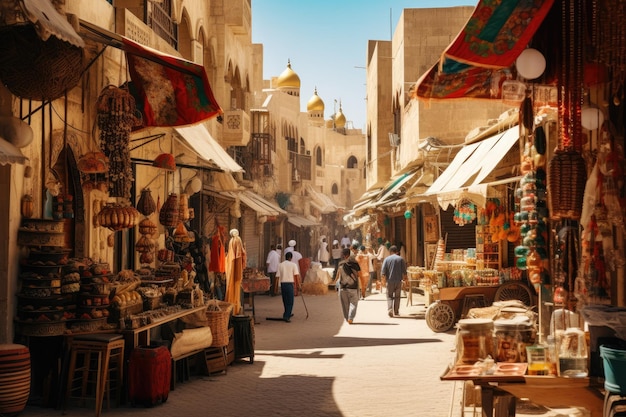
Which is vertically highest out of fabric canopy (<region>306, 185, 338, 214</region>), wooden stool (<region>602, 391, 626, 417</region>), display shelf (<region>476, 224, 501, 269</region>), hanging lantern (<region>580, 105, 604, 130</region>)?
fabric canopy (<region>306, 185, 338, 214</region>)

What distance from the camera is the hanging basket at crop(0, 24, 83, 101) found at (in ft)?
24.2

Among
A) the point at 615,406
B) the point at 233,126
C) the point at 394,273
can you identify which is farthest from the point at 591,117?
the point at 233,126

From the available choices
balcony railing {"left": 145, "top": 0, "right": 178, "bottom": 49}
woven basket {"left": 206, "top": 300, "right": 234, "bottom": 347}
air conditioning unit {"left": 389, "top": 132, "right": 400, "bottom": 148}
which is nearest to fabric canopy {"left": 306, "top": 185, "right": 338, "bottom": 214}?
air conditioning unit {"left": 389, "top": 132, "right": 400, "bottom": 148}

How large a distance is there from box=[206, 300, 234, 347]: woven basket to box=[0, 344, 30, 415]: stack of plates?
326 centimetres

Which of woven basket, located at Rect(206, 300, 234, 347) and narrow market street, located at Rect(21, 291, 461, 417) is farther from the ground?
woven basket, located at Rect(206, 300, 234, 347)

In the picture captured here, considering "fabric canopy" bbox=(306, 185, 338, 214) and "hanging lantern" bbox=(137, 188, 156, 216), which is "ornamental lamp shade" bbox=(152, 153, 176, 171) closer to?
"hanging lantern" bbox=(137, 188, 156, 216)

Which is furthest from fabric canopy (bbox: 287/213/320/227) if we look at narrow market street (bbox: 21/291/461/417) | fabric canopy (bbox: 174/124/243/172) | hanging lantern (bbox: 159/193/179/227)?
hanging lantern (bbox: 159/193/179/227)

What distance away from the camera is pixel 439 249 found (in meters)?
17.2

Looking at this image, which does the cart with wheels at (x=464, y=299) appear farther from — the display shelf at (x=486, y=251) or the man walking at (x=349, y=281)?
the man walking at (x=349, y=281)

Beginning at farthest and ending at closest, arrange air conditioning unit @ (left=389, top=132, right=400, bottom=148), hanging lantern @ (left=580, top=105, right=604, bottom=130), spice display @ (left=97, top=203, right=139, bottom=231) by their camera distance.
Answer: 1. air conditioning unit @ (left=389, top=132, right=400, bottom=148)
2. spice display @ (left=97, top=203, right=139, bottom=231)
3. hanging lantern @ (left=580, top=105, right=604, bottom=130)

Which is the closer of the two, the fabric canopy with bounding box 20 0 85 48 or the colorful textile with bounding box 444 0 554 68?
the colorful textile with bounding box 444 0 554 68

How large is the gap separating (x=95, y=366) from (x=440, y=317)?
6.98 meters

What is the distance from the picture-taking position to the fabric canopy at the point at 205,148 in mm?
12649

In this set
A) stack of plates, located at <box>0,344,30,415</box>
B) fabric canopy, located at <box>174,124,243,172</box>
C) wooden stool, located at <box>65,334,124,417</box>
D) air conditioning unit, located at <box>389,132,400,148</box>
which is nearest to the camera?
stack of plates, located at <box>0,344,30,415</box>
